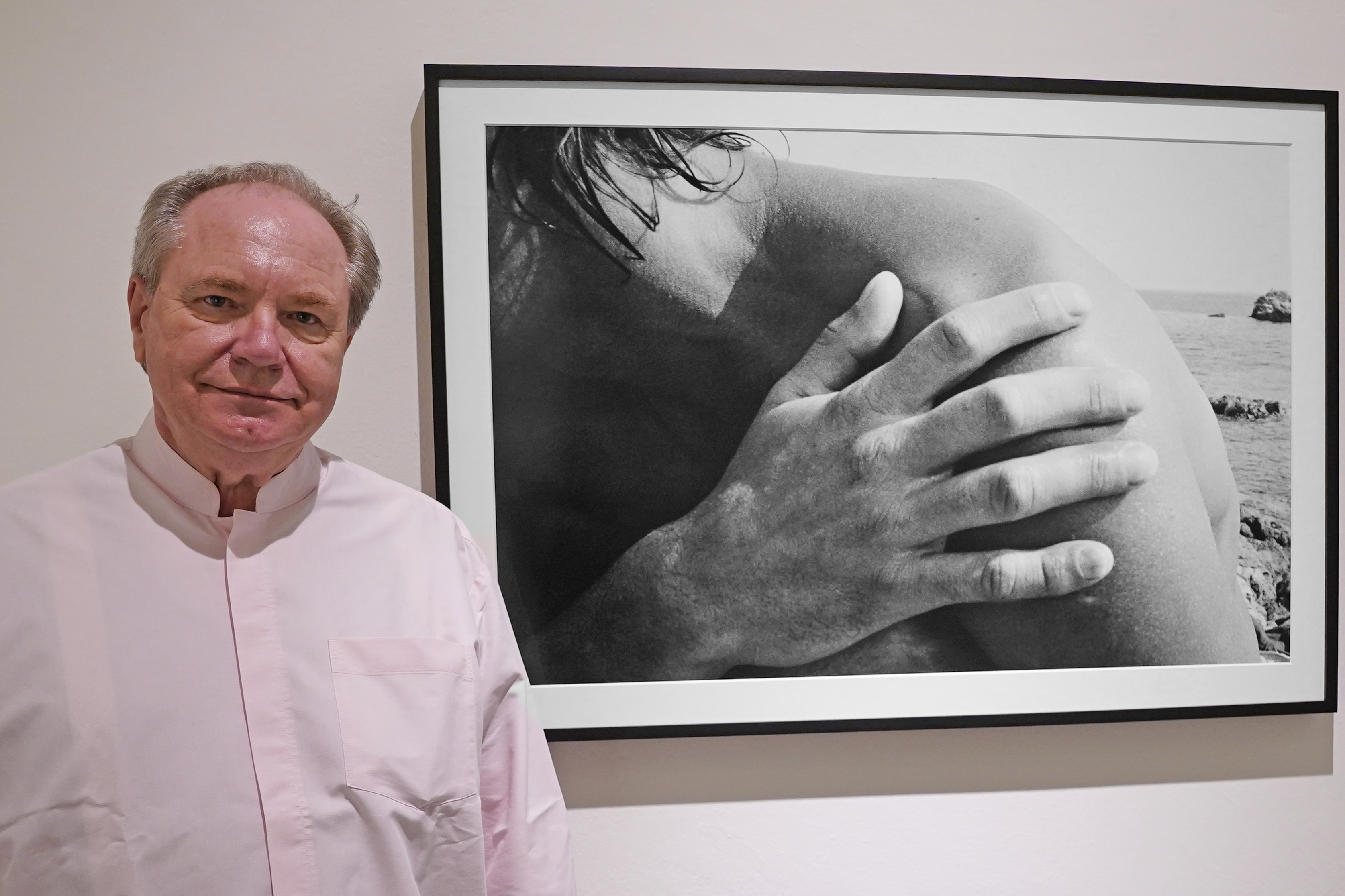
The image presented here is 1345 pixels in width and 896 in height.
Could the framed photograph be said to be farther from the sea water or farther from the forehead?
the forehead

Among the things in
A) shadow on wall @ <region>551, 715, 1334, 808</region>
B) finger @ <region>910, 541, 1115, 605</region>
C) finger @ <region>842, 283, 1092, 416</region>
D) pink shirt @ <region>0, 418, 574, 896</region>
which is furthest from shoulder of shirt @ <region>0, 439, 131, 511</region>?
finger @ <region>910, 541, 1115, 605</region>

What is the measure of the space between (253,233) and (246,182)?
0.23 feet

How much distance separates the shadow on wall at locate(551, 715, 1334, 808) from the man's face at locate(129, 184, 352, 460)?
0.67 m

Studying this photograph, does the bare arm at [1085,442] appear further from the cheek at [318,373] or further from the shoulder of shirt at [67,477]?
the shoulder of shirt at [67,477]

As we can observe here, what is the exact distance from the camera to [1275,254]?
1340 mm

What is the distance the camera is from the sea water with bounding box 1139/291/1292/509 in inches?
51.8

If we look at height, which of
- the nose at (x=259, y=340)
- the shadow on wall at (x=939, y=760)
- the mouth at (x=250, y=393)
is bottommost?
the shadow on wall at (x=939, y=760)

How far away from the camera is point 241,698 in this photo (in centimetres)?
85

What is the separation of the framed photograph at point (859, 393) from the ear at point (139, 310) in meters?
0.39

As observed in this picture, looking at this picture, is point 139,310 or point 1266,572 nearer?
point 139,310

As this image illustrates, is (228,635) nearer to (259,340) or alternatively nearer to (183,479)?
(183,479)

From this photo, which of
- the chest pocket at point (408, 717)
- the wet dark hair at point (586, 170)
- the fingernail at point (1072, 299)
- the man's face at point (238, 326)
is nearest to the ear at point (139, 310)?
the man's face at point (238, 326)

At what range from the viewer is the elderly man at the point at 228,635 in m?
0.80

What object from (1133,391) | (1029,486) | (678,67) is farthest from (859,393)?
(678,67)
